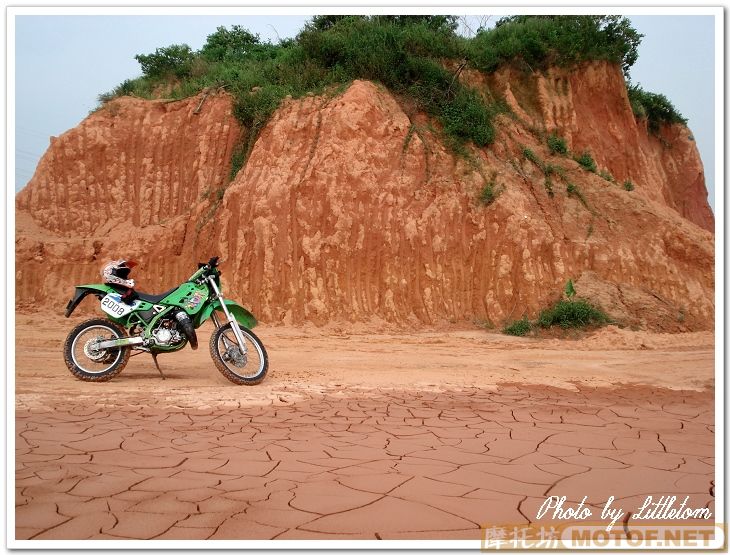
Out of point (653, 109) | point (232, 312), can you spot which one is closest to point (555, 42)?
point (653, 109)

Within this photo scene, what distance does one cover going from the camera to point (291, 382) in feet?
21.3

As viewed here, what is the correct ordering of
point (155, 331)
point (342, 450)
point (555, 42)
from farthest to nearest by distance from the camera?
point (555, 42)
point (155, 331)
point (342, 450)

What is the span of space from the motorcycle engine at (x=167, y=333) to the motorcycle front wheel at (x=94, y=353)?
1.18 feet

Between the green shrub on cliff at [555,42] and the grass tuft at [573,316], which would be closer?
the grass tuft at [573,316]

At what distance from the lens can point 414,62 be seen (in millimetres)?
14367

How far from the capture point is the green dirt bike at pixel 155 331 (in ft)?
21.1

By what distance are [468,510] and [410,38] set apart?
13.7m

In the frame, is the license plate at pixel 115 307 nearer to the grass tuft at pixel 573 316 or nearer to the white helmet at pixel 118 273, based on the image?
the white helmet at pixel 118 273

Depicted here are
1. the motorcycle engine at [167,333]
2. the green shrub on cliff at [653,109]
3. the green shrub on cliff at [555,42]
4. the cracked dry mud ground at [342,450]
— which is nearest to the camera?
the cracked dry mud ground at [342,450]

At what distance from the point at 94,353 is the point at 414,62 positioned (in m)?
10.7

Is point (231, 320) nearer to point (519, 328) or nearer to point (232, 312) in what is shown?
point (232, 312)

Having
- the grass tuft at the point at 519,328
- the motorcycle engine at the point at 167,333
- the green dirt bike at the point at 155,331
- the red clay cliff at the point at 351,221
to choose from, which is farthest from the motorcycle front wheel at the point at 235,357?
the grass tuft at the point at 519,328

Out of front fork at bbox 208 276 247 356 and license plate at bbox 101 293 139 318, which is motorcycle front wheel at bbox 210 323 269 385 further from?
license plate at bbox 101 293 139 318

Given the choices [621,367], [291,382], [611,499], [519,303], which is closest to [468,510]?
[611,499]
